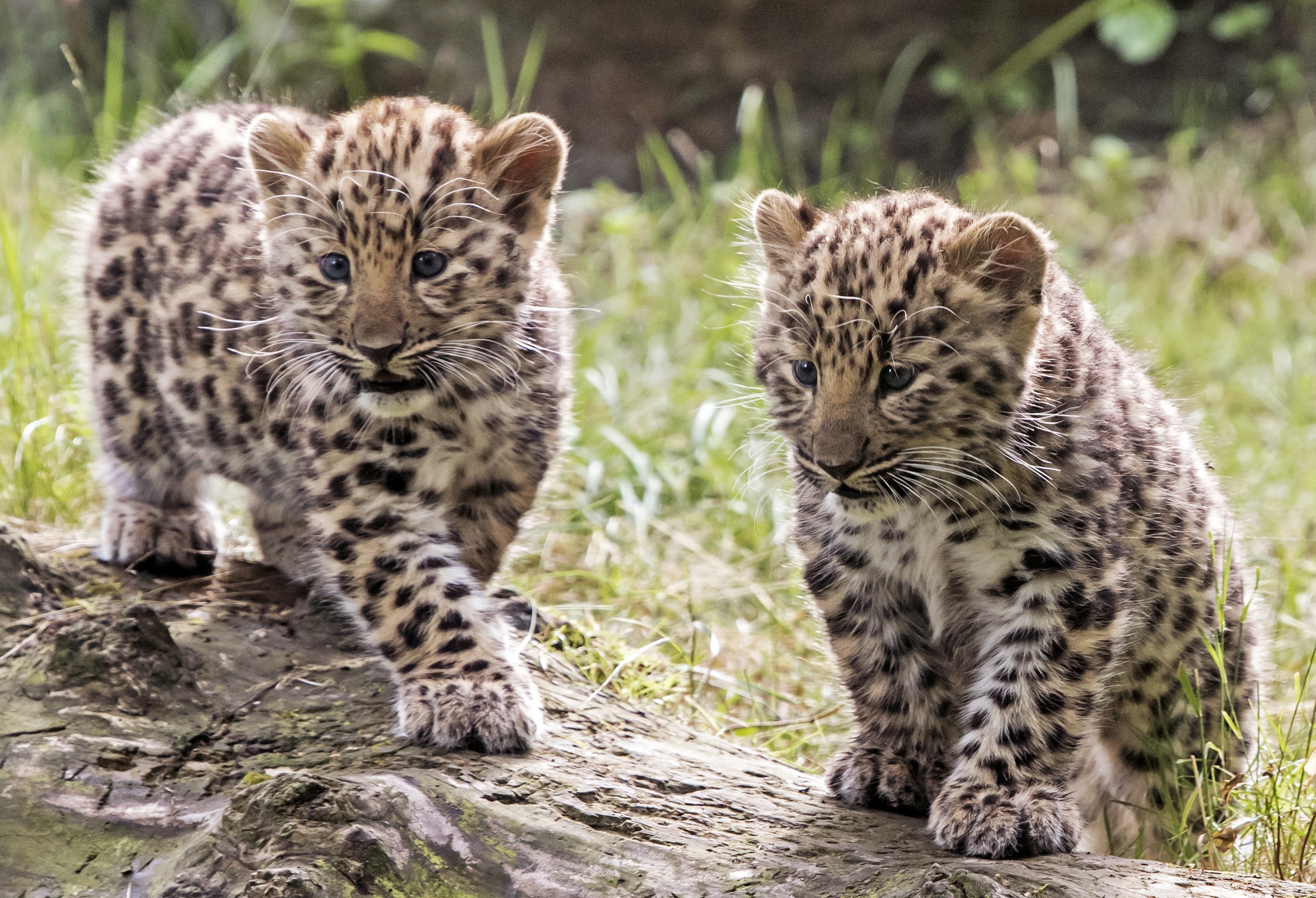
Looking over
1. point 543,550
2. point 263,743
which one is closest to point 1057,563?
point 263,743

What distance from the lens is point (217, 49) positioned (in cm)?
1055

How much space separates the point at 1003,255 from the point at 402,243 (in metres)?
1.73

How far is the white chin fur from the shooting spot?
13.9ft

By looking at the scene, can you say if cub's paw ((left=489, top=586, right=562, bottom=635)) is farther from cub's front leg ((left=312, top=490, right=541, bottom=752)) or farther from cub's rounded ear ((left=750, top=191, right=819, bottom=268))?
cub's rounded ear ((left=750, top=191, right=819, bottom=268))

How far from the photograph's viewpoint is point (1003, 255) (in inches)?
146

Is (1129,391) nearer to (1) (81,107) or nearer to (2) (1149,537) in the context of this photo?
(2) (1149,537)

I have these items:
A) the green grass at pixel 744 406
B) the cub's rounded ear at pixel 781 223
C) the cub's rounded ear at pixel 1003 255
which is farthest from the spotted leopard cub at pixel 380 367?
the cub's rounded ear at pixel 1003 255

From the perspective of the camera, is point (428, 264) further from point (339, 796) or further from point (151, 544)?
point (339, 796)

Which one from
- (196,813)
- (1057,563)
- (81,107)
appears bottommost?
(196,813)

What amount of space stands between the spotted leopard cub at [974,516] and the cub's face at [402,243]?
885 millimetres

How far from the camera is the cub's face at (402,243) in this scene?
415cm

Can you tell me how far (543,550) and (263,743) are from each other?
2.46 metres

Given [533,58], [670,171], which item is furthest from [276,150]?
[533,58]

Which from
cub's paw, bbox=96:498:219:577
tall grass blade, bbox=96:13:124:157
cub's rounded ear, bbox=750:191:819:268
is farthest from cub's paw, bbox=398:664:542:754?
tall grass blade, bbox=96:13:124:157
